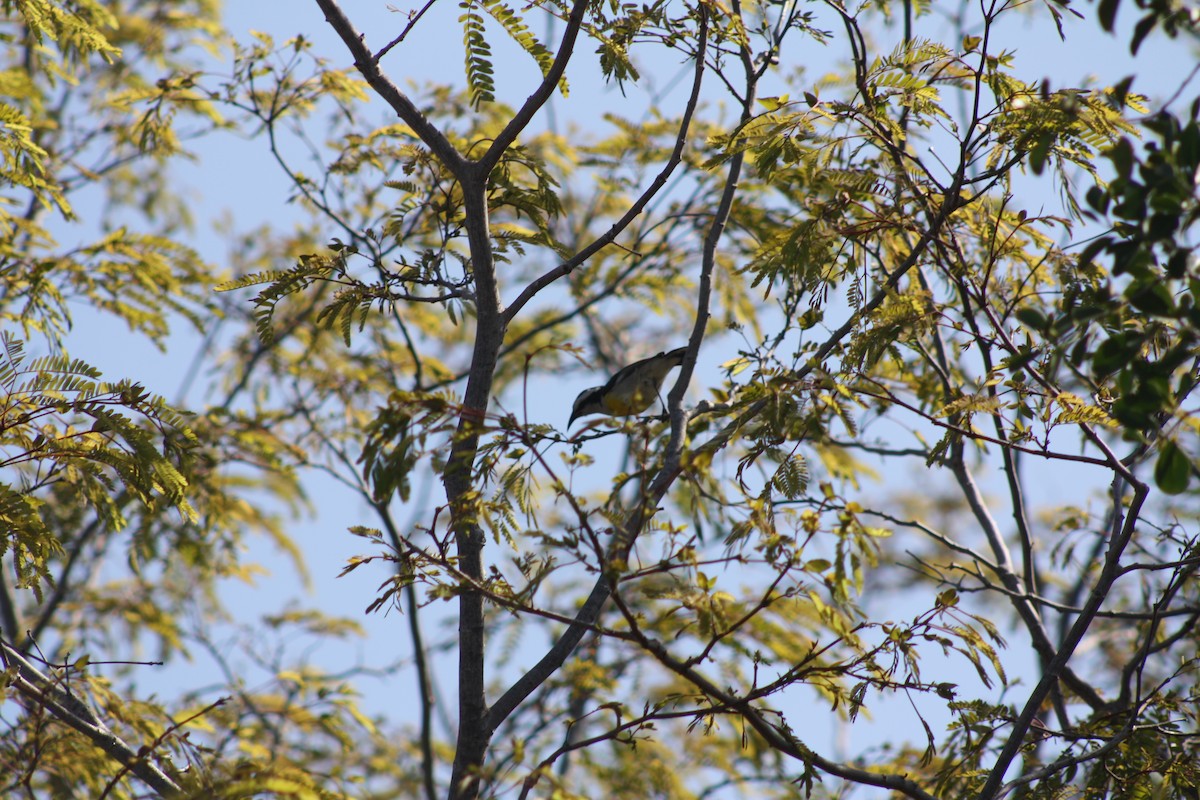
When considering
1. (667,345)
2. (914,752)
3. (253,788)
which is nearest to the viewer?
(253,788)

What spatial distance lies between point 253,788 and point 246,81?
5.53 meters

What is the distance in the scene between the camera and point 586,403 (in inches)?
321

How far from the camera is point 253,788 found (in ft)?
8.80

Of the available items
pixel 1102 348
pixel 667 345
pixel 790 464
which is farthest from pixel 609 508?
pixel 667 345

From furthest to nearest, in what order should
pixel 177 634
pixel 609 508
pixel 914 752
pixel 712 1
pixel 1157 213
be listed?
pixel 177 634 → pixel 914 752 → pixel 712 1 → pixel 609 508 → pixel 1157 213

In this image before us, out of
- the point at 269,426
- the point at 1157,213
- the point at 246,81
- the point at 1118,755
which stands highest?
the point at 246,81

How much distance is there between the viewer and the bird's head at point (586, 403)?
8008 millimetres

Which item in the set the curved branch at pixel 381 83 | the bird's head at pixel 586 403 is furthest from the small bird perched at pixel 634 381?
the curved branch at pixel 381 83

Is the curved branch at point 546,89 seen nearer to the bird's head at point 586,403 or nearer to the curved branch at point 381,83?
the curved branch at point 381,83

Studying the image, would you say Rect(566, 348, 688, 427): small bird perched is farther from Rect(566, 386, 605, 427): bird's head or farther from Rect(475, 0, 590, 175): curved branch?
Rect(475, 0, 590, 175): curved branch

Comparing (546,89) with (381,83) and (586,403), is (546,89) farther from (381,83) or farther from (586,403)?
(586,403)

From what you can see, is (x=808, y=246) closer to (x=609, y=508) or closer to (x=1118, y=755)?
(x=609, y=508)

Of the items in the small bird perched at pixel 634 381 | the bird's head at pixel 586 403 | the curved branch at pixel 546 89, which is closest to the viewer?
the curved branch at pixel 546 89

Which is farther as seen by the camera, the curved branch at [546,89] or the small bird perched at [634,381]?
the small bird perched at [634,381]
